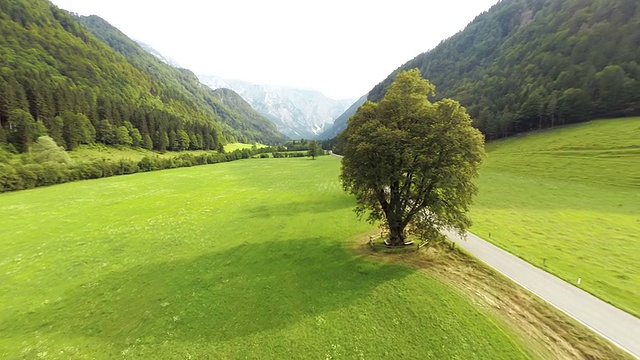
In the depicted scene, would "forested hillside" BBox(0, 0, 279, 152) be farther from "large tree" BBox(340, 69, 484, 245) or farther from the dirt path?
the dirt path

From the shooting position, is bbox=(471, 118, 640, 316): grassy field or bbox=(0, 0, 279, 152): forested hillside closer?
bbox=(471, 118, 640, 316): grassy field

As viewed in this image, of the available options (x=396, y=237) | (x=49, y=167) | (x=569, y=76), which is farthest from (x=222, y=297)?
(x=569, y=76)

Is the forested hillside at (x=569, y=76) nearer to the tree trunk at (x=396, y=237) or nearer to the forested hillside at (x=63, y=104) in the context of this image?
the tree trunk at (x=396, y=237)

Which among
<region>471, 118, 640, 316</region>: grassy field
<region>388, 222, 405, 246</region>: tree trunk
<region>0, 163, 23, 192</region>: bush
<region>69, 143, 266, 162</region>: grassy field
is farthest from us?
<region>69, 143, 266, 162</region>: grassy field

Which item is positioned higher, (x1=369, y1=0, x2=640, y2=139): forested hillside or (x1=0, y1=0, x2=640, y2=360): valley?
(x1=369, y1=0, x2=640, y2=139): forested hillside

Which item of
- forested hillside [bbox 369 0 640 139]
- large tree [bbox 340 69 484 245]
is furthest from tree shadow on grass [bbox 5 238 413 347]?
forested hillside [bbox 369 0 640 139]

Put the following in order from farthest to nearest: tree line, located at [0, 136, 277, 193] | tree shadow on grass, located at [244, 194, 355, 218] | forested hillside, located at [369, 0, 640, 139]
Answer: forested hillside, located at [369, 0, 640, 139] → tree line, located at [0, 136, 277, 193] → tree shadow on grass, located at [244, 194, 355, 218]

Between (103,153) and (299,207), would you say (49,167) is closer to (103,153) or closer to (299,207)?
(103,153)
